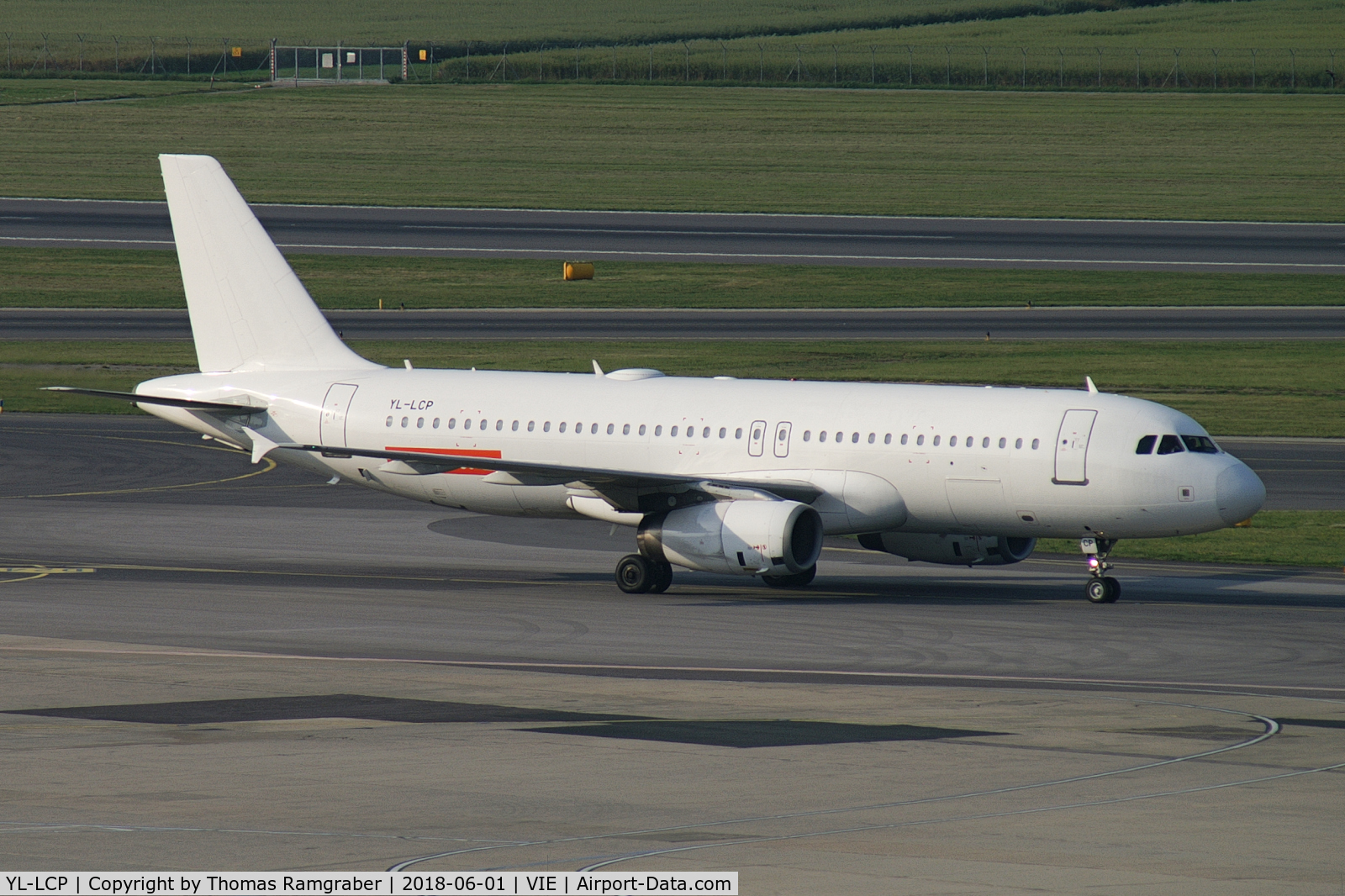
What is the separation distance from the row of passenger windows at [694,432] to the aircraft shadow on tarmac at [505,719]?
14038 mm

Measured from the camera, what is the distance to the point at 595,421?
128 ft

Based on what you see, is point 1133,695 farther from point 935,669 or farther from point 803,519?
point 803,519

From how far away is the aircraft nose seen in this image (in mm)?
34562

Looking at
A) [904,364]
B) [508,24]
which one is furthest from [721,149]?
[508,24]

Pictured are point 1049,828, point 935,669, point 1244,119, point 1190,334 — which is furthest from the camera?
point 1244,119

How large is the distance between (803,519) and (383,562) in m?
10.7

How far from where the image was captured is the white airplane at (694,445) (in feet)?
115

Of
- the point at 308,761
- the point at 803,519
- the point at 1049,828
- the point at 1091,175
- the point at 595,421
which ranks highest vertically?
the point at 1091,175

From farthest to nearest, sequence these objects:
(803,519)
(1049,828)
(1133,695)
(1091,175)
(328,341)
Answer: (1091,175) → (328,341) → (803,519) → (1133,695) → (1049,828)

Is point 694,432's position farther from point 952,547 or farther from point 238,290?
point 238,290

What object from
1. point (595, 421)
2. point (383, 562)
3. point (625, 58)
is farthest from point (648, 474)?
point (625, 58)

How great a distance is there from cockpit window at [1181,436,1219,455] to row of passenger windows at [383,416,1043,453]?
0.06 m

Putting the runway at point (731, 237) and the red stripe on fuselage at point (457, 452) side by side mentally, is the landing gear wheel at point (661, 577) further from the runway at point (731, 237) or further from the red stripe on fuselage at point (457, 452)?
the runway at point (731, 237)

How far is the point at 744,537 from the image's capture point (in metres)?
34.9
